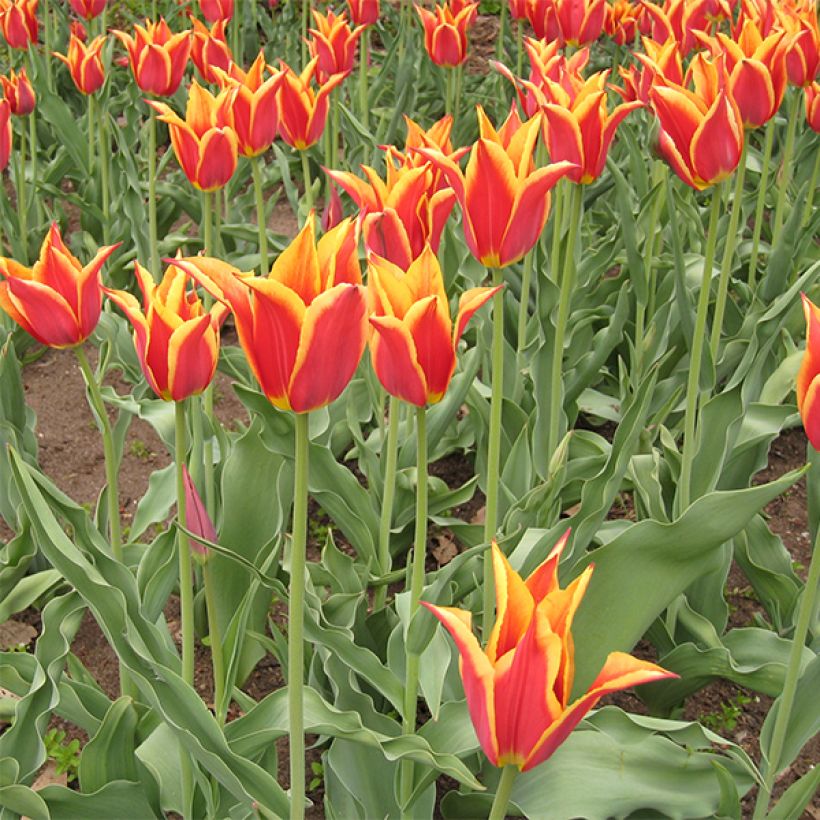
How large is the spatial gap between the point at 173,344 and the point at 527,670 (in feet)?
2.38

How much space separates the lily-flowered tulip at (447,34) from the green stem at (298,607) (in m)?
2.78

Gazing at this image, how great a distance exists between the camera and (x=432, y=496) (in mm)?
2699

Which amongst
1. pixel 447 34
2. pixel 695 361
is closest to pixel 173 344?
pixel 695 361

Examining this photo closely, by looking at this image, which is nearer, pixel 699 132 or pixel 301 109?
pixel 699 132

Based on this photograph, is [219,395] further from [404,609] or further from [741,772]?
[741,772]

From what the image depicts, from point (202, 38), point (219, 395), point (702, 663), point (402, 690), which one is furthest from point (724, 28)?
point (402, 690)

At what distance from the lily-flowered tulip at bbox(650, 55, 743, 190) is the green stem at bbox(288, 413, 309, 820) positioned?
0.96 metres

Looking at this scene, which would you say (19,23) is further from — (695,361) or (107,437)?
(695,361)

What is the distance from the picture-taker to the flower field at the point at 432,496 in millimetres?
1341

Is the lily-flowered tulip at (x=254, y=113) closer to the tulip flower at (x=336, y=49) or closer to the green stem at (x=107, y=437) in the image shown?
the green stem at (x=107, y=437)

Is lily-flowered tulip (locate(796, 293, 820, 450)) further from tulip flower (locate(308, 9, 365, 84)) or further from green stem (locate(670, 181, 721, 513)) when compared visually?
tulip flower (locate(308, 9, 365, 84))

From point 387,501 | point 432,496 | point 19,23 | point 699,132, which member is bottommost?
point 432,496

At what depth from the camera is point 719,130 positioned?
1875 mm

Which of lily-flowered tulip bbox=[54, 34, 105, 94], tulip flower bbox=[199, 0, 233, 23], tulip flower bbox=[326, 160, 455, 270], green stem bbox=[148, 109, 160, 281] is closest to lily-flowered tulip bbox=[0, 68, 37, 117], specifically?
lily-flowered tulip bbox=[54, 34, 105, 94]
